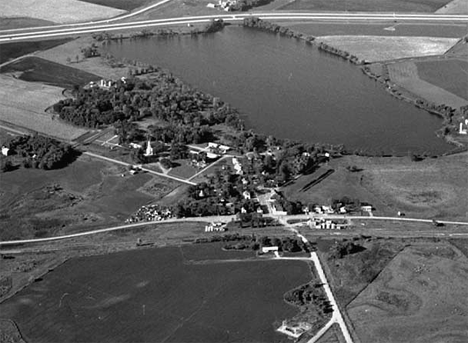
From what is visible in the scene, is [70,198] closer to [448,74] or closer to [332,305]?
[332,305]

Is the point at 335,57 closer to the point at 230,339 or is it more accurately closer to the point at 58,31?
the point at 58,31

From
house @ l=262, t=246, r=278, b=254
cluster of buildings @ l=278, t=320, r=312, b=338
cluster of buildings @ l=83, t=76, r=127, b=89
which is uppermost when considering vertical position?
cluster of buildings @ l=83, t=76, r=127, b=89

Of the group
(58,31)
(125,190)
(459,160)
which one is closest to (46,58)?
(58,31)

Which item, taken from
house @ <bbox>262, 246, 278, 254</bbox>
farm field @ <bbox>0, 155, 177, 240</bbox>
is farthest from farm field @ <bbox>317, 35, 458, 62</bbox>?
house @ <bbox>262, 246, 278, 254</bbox>

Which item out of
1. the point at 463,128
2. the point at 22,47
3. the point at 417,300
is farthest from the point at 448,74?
the point at 22,47

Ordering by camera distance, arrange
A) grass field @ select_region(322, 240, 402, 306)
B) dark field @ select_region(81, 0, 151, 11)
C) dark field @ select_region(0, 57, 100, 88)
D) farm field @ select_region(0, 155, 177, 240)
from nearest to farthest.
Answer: grass field @ select_region(322, 240, 402, 306) < farm field @ select_region(0, 155, 177, 240) < dark field @ select_region(0, 57, 100, 88) < dark field @ select_region(81, 0, 151, 11)

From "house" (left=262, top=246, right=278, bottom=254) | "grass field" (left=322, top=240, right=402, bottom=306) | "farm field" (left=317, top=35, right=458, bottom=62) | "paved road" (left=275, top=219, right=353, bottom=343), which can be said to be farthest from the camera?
"farm field" (left=317, top=35, right=458, bottom=62)

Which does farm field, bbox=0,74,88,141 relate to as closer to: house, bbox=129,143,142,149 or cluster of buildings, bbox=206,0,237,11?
house, bbox=129,143,142,149
